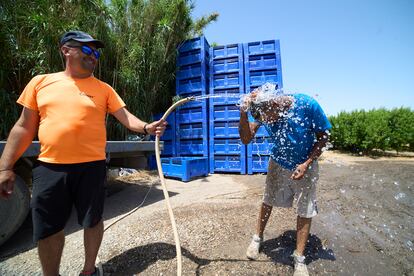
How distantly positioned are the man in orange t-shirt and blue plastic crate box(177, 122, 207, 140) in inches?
199

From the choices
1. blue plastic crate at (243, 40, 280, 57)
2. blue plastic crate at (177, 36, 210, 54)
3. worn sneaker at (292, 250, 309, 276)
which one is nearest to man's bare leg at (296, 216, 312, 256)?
worn sneaker at (292, 250, 309, 276)

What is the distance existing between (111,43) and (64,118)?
557 centimetres

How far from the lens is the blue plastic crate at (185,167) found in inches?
237

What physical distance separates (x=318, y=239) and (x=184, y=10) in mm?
7465

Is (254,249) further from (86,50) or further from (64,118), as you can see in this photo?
(86,50)

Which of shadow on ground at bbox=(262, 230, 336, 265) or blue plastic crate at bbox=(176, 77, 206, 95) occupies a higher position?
blue plastic crate at bbox=(176, 77, 206, 95)

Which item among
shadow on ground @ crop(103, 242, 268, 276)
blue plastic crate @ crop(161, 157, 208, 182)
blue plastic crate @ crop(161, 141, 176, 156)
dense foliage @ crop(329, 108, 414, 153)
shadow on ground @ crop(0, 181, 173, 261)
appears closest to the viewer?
shadow on ground @ crop(103, 242, 268, 276)

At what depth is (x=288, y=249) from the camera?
260cm

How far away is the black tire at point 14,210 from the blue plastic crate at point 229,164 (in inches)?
187

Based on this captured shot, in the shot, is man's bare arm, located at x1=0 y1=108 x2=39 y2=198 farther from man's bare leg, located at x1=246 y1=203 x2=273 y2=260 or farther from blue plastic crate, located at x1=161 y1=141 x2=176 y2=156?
blue plastic crate, located at x1=161 y1=141 x2=176 y2=156

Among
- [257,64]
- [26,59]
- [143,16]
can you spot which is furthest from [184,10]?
[26,59]

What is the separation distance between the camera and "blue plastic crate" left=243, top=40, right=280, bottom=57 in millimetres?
6486

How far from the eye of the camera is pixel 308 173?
2.29 metres

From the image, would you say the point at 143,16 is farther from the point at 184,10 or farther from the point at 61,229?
the point at 61,229
